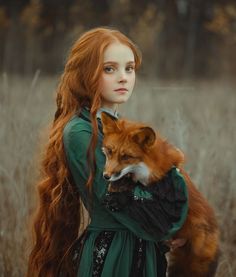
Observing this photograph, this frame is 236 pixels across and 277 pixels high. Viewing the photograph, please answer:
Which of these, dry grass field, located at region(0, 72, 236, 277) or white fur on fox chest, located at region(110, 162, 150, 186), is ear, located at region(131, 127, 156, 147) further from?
dry grass field, located at region(0, 72, 236, 277)

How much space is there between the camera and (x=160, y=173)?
7.00 ft

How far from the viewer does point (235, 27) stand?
59.7 ft

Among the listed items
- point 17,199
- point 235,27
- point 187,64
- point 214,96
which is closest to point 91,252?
point 17,199

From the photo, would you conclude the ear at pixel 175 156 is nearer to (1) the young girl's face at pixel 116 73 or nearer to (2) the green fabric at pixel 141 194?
(2) the green fabric at pixel 141 194

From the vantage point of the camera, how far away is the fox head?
6.75 ft

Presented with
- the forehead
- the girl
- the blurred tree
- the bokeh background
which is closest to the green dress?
the girl

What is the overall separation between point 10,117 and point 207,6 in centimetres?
2095

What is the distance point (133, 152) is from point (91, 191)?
23 cm

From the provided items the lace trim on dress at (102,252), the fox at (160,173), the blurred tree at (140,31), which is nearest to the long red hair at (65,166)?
the fox at (160,173)

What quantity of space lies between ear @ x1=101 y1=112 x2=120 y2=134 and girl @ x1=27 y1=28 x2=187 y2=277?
77 millimetres

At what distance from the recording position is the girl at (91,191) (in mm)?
2152

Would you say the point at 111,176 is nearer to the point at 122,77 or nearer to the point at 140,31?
the point at 122,77

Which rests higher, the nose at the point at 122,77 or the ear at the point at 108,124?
the nose at the point at 122,77

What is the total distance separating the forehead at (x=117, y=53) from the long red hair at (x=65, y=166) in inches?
0.9
